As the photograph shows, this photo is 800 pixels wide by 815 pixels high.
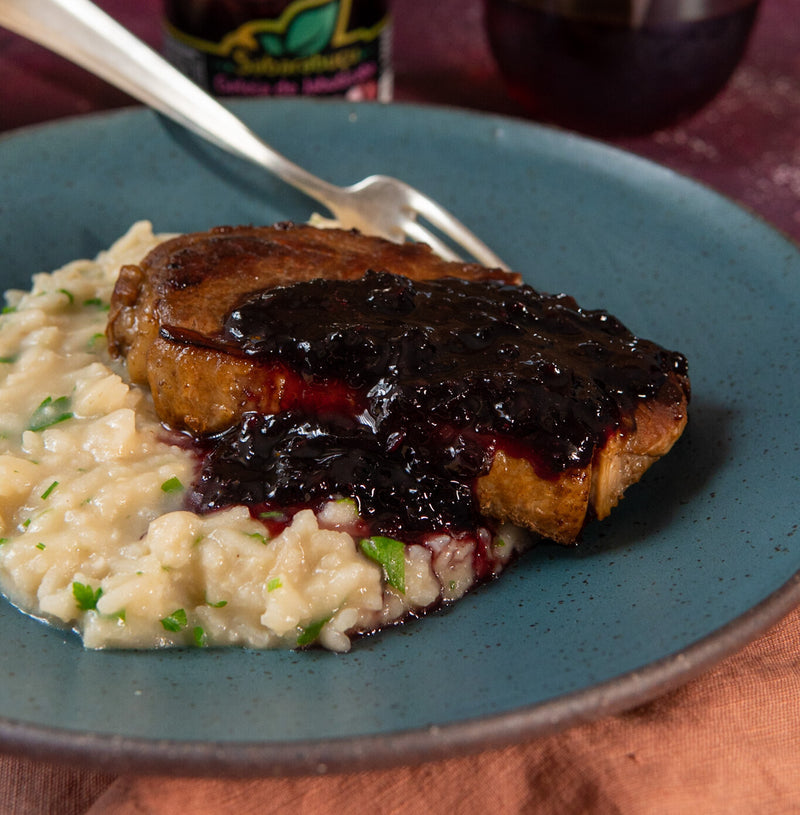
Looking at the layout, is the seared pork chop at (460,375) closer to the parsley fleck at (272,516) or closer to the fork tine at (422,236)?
the parsley fleck at (272,516)

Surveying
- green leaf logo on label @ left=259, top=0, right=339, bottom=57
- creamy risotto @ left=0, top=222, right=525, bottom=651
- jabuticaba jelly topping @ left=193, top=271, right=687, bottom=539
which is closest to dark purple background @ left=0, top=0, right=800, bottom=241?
green leaf logo on label @ left=259, top=0, right=339, bottom=57

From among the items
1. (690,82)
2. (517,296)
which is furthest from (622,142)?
(517,296)

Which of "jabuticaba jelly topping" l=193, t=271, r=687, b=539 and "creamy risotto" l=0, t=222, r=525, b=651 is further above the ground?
"jabuticaba jelly topping" l=193, t=271, r=687, b=539

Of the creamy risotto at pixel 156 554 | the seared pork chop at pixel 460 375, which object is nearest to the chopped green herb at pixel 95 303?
the seared pork chop at pixel 460 375

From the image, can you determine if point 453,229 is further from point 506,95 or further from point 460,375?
point 506,95

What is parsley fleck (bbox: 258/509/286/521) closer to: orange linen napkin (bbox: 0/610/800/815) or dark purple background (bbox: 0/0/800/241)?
orange linen napkin (bbox: 0/610/800/815)

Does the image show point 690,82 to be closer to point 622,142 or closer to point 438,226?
point 622,142
